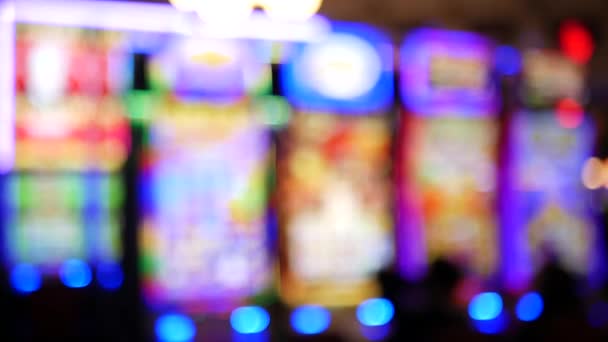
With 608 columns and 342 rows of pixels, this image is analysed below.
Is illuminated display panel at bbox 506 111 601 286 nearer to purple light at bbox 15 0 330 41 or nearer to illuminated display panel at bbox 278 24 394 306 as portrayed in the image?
illuminated display panel at bbox 278 24 394 306

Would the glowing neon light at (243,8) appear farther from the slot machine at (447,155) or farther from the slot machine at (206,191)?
the slot machine at (447,155)

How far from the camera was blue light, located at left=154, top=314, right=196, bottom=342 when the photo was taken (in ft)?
13.8

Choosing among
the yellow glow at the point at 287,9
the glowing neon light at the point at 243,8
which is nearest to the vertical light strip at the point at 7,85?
the glowing neon light at the point at 243,8

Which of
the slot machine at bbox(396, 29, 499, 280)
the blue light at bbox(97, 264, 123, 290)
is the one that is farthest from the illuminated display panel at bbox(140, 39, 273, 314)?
the slot machine at bbox(396, 29, 499, 280)

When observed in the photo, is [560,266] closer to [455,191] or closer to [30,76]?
[455,191]

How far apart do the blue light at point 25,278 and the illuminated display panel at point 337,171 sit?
116 cm

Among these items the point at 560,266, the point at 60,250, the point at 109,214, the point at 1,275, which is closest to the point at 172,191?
the point at 109,214

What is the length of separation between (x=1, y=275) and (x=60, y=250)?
0.89ft

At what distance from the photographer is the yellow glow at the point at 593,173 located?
5234 mm

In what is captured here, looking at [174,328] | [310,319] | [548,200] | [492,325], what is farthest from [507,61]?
[174,328]

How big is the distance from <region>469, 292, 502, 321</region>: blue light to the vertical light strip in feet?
8.27

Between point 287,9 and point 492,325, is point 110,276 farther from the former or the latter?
point 492,325

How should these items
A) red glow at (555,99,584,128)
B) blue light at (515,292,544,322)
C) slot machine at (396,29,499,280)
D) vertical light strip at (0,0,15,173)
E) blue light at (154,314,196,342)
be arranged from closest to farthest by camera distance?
vertical light strip at (0,0,15,173)
blue light at (154,314,196,342)
slot machine at (396,29,499,280)
blue light at (515,292,544,322)
red glow at (555,99,584,128)

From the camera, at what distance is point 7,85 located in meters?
3.97
